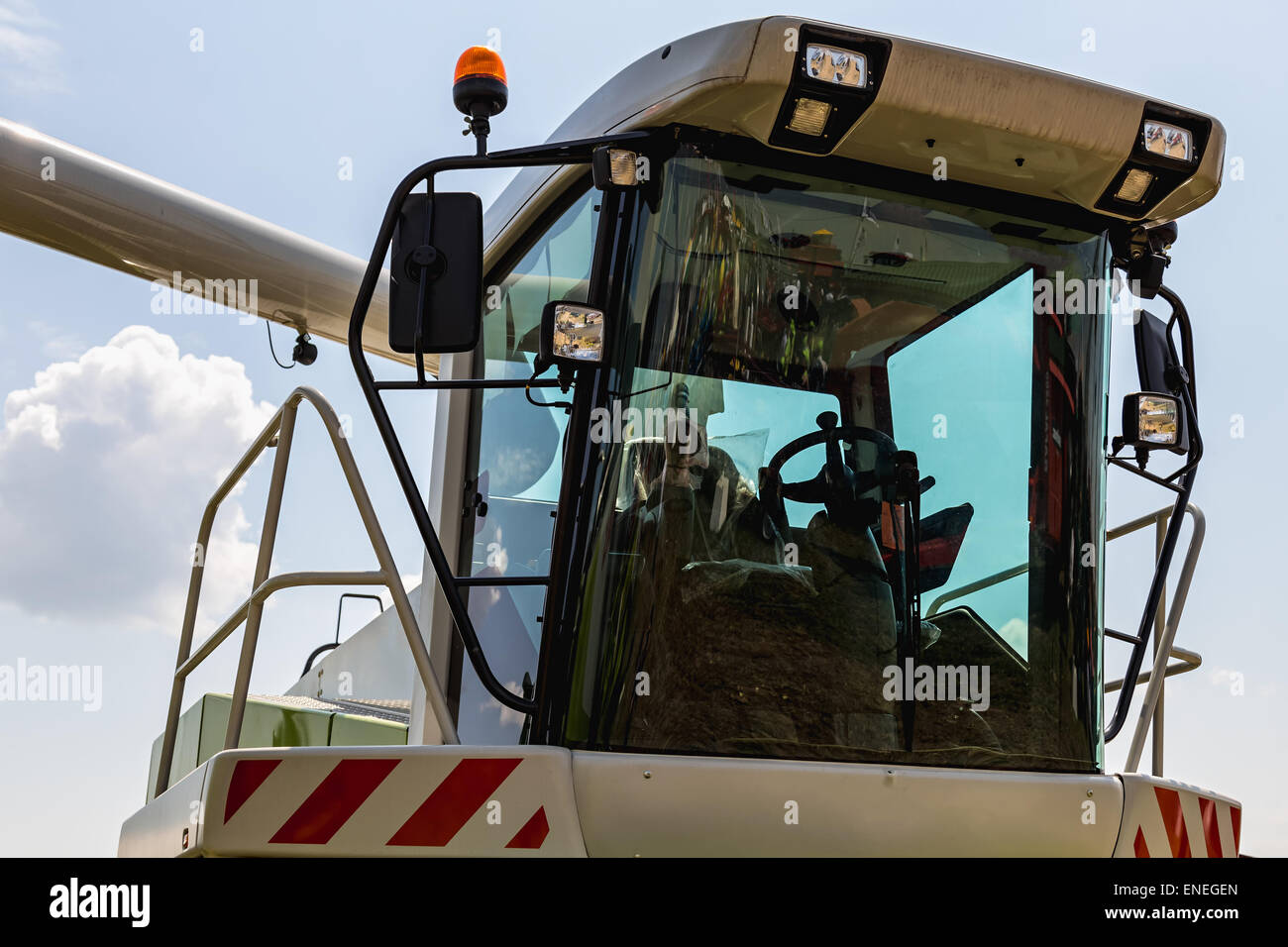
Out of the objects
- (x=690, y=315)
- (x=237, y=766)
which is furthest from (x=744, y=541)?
(x=237, y=766)

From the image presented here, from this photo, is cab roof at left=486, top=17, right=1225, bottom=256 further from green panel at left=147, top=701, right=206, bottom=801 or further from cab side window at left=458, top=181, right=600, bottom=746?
green panel at left=147, top=701, right=206, bottom=801

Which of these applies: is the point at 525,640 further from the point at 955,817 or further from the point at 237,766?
the point at 955,817

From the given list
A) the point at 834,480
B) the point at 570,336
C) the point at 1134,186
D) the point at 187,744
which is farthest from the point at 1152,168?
the point at 187,744

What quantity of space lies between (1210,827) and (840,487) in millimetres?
1427

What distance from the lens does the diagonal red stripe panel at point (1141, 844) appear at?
3.23 metres

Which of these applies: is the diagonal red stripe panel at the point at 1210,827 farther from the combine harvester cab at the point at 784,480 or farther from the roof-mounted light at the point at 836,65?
the roof-mounted light at the point at 836,65

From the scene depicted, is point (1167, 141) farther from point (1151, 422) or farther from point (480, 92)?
point (480, 92)

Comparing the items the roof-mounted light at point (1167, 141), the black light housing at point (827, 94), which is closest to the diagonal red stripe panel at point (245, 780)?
the black light housing at point (827, 94)

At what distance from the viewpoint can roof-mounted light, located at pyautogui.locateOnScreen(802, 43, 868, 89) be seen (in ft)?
10.1

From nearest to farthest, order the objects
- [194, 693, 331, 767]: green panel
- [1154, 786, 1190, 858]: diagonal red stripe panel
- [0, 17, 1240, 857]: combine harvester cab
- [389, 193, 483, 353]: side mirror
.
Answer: [0, 17, 1240, 857]: combine harvester cab
[389, 193, 483, 353]: side mirror
[1154, 786, 1190, 858]: diagonal red stripe panel
[194, 693, 331, 767]: green panel

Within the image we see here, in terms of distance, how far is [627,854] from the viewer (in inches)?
112

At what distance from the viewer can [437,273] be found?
3.04 m

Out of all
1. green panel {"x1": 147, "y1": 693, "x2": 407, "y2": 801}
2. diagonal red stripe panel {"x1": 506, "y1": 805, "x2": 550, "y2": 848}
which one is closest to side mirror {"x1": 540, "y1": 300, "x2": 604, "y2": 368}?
diagonal red stripe panel {"x1": 506, "y1": 805, "x2": 550, "y2": 848}
